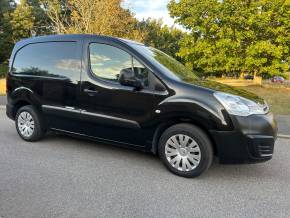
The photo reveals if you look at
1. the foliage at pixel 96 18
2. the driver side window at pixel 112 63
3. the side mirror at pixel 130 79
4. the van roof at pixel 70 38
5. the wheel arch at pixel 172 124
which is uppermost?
the foliage at pixel 96 18

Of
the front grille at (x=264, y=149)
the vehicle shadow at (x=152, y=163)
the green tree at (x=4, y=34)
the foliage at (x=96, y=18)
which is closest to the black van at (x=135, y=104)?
the front grille at (x=264, y=149)

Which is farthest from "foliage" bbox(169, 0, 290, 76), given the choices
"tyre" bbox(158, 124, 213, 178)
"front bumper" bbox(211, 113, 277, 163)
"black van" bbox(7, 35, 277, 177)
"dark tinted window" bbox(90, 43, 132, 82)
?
"tyre" bbox(158, 124, 213, 178)

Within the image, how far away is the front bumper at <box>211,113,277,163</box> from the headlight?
0.24ft

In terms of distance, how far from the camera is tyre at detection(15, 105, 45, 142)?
601cm

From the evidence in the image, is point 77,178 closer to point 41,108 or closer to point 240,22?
point 41,108

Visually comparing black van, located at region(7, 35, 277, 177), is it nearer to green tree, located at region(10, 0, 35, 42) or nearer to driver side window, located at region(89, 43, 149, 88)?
driver side window, located at region(89, 43, 149, 88)

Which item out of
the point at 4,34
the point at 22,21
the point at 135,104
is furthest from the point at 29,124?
the point at 4,34

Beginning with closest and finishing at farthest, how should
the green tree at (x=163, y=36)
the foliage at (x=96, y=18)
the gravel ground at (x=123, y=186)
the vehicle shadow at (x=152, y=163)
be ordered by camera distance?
1. the gravel ground at (x=123, y=186)
2. the vehicle shadow at (x=152, y=163)
3. the foliage at (x=96, y=18)
4. the green tree at (x=163, y=36)

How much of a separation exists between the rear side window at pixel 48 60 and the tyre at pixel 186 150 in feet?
6.11

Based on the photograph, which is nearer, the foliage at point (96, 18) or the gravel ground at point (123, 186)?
the gravel ground at point (123, 186)

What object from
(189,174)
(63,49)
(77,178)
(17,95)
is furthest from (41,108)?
(189,174)

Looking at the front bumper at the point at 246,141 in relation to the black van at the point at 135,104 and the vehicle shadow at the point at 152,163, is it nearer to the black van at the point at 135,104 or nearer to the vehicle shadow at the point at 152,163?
the black van at the point at 135,104

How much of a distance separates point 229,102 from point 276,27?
14.3 m

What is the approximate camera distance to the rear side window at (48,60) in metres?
5.51
